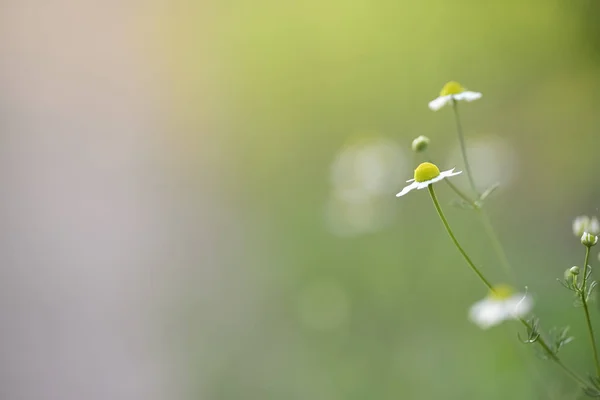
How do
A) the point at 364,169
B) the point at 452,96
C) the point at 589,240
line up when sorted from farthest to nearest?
1. the point at 364,169
2. the point at 452,96
3. the point at 589,240

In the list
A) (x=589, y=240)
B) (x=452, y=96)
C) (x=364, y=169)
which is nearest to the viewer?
(x=589, y=240)

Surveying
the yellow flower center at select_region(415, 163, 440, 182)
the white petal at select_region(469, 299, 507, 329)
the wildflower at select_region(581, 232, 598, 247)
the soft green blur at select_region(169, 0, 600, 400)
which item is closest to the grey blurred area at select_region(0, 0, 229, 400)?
the soft green blur at select_region(169, 0, 600, 400)

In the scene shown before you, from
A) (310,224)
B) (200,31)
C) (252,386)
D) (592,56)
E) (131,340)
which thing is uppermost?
(200,31)

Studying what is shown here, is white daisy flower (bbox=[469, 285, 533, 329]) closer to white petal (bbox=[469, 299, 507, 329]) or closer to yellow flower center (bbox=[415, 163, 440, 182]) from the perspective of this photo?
white petal (bbox=[469, 299, 507, 329])

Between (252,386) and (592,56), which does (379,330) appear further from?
(592,56)

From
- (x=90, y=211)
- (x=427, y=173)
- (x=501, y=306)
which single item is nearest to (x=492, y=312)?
(x=501, y=306)

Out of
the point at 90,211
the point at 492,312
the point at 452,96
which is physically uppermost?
the point at 452,96

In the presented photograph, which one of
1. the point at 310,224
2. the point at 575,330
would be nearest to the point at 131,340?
the point at 310,224

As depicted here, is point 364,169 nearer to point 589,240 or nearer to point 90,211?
point 90,211
